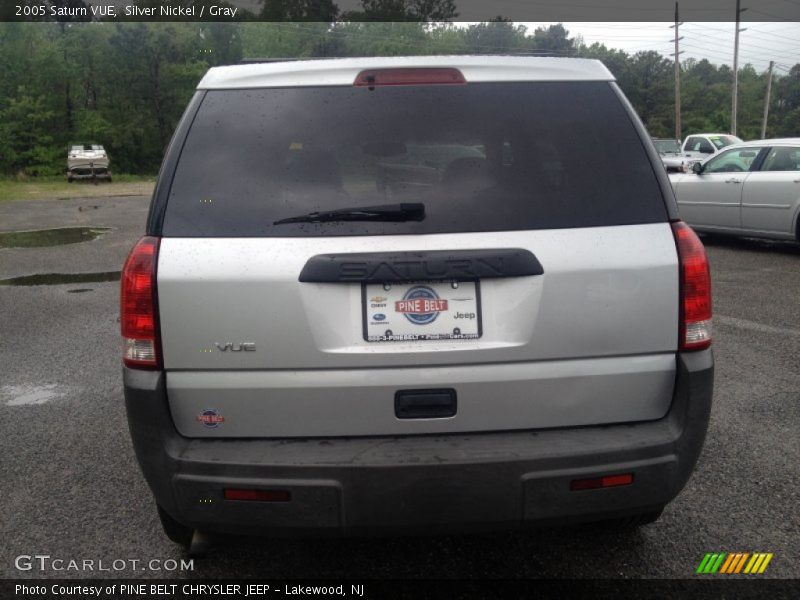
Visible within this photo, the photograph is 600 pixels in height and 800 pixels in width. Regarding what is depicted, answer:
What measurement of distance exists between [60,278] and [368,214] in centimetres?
884

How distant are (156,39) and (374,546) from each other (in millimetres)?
60183

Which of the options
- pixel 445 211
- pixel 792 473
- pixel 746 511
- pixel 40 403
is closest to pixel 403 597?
pixel 445 211

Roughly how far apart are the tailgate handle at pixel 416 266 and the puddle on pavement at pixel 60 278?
8.28 metres

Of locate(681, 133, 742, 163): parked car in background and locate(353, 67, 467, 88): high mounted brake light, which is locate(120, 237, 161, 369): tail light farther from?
locate(681, 133, 742, 163): parked car in background

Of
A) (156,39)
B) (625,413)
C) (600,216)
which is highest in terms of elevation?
(156,39)

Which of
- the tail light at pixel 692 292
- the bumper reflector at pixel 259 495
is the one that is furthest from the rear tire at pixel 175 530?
the tail light at pixel 692 292

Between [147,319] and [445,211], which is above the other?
[445,211]

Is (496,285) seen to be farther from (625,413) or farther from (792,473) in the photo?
(792,473)

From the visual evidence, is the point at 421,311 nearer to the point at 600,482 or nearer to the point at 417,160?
the point at 417,160

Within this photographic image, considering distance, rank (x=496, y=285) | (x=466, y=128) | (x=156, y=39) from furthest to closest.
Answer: (x=156, y=39) < (x=466, y=128) < (x=496, y=285)

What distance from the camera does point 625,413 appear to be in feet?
7.98

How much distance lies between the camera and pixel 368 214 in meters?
2.39

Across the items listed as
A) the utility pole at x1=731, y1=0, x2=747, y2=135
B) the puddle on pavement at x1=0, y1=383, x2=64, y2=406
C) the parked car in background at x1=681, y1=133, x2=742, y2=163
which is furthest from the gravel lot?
the utility pole at x1=731, y1=0, x2=747, y2=135

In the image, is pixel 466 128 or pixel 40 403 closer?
pixel 466 128
